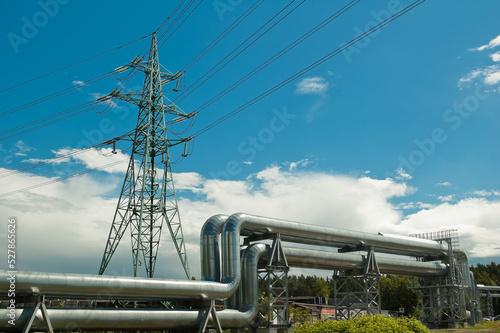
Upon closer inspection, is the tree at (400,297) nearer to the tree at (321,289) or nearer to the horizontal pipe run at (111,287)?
A: the tree at (321,289)

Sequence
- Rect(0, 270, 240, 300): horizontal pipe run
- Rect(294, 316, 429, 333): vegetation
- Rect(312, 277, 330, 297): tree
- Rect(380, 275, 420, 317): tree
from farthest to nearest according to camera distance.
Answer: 1. Rect(312, 277, 330, 297): tree
2. Rect(380, 275, 420, 317): tree
3. Rect(294, 316, 429, 333): vegetation
4. Rect(0, 270, 240, 300): horizontal pipe run

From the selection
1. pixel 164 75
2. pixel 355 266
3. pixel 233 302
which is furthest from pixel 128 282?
pixel 164 75

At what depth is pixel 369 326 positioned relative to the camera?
20.1 metres

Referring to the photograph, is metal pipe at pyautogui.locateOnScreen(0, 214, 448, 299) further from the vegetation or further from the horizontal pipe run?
the vegetation

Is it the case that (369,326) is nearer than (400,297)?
Yes

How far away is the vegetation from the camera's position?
784 inches

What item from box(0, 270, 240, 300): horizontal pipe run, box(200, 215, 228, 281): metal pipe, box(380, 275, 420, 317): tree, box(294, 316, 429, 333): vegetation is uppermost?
box(200, 215, 228, 281): metal pipe

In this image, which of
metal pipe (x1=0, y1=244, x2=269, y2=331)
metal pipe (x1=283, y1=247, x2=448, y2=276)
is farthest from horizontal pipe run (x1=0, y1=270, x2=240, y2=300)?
metal pipe (x1=283, y1=247, x2=448, y2=276)

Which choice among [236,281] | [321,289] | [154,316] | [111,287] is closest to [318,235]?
[236,281]

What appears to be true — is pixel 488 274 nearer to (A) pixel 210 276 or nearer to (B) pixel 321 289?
(B) pixel 321 289

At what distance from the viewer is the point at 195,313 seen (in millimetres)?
23734

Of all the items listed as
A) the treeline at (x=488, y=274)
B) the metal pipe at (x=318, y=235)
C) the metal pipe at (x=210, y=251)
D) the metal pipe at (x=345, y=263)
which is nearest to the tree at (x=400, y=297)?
→ the treeline at (x=488, y=274)

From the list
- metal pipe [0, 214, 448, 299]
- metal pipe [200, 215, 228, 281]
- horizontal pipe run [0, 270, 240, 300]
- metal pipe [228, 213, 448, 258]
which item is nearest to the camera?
horizontal pipe run [0, 270, 240, 300]

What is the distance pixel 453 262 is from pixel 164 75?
101 ft
